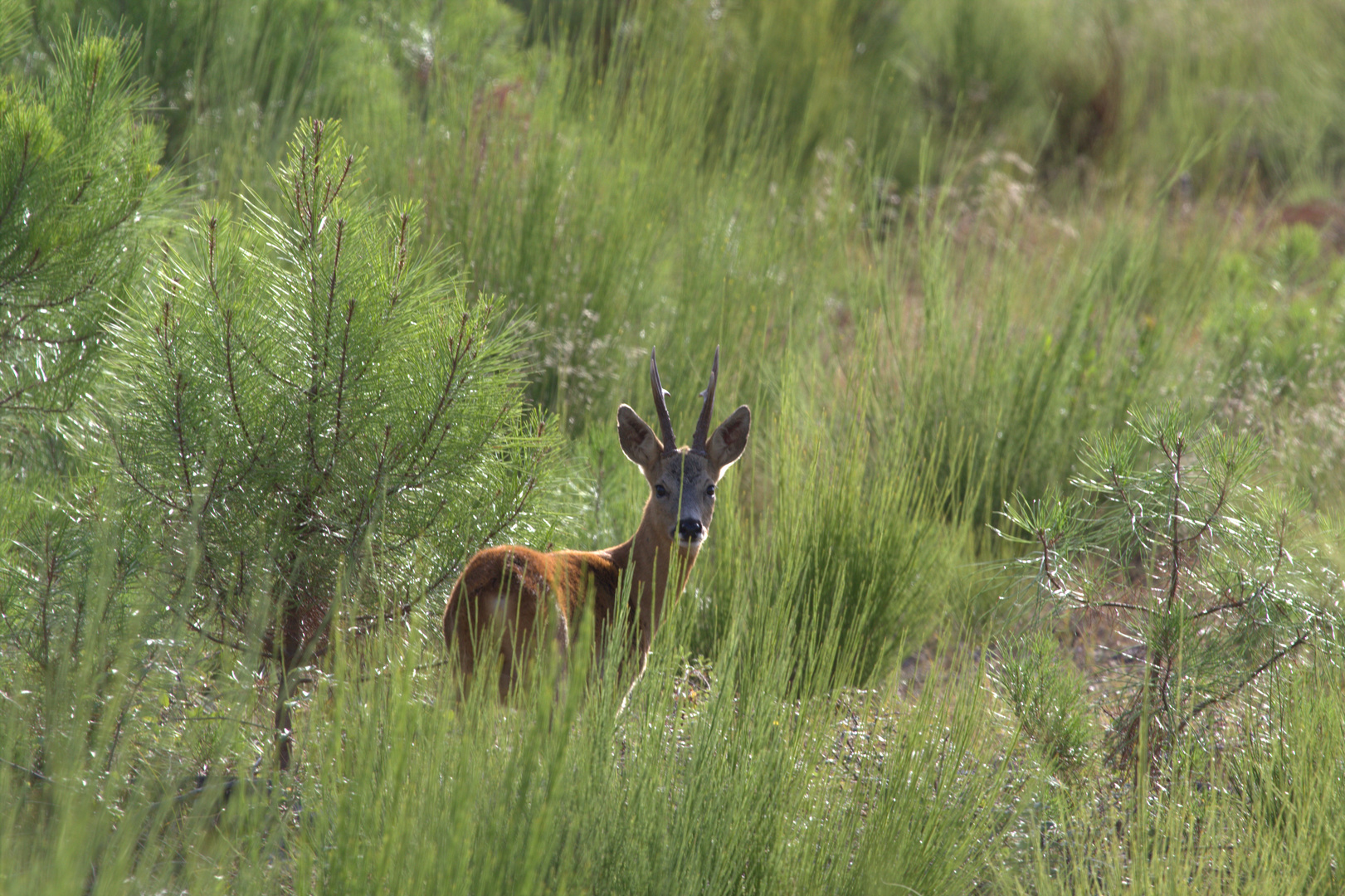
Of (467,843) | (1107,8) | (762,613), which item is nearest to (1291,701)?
(762,613)

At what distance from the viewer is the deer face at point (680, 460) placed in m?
4.03

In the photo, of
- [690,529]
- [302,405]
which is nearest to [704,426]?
[690,529]

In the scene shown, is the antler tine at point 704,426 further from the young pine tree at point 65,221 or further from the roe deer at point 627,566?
the young pine tree at point 65,221

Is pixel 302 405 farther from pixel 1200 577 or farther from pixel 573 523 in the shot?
pixel 1200 577

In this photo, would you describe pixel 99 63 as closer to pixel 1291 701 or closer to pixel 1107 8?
pixel 1291 701

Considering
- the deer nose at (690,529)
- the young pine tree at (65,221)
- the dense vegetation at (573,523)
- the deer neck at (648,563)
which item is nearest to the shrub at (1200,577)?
the dense vegetation at (573,523)

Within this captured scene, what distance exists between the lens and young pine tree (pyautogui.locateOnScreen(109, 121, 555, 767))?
118 inches

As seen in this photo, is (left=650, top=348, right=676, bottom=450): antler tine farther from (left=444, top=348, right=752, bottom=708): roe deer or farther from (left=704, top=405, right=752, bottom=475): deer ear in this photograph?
(left=704, top=405, right=752, bottom=475): deer ear

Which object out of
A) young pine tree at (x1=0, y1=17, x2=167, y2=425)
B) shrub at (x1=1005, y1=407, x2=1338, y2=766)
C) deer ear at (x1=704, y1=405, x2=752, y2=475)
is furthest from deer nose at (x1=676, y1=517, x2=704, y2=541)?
young pine tree at (x1=0, y1=17, x2=167, y2=425)

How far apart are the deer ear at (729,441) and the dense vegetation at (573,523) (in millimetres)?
206

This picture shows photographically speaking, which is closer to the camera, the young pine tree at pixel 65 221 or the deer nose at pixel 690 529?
the young pine tree at pixel 65 221

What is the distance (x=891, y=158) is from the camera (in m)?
9.08

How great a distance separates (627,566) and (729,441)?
1.15 metres

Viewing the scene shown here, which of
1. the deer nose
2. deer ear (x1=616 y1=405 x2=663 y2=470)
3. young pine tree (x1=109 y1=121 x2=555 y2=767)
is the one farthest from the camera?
deer ear (x1=616 y1=405 x2=663 y2=470)
